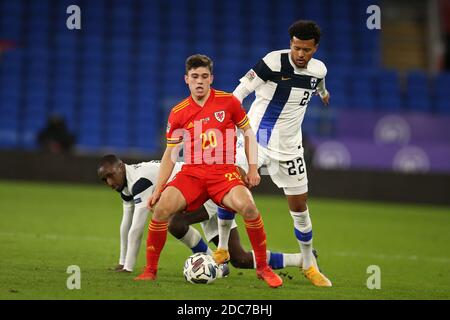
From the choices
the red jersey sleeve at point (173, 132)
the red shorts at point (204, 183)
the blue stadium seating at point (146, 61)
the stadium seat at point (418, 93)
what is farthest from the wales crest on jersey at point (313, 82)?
the stadium seat at point (418, 93)

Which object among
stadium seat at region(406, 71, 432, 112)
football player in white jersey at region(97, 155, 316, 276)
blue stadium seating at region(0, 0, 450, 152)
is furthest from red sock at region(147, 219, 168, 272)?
stadium seat at region(406, 71, 432, 112)

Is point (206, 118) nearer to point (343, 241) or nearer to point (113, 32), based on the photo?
point (343, 241)

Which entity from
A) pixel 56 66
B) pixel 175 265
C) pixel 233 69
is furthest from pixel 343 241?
pixel 56 66

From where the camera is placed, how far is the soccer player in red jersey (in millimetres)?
6797

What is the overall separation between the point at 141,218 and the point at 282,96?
5.27ft

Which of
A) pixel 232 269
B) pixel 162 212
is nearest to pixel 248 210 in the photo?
pixel 162 212

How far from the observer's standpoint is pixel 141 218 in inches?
294

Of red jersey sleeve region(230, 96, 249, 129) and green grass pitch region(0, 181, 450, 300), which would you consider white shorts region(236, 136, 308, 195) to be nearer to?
red jersey sleeve region(230, 96, 249, 129)

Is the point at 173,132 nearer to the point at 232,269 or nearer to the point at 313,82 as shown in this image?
the point at 313,82

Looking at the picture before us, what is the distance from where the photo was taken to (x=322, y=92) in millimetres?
7883

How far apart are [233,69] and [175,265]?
13.0 m

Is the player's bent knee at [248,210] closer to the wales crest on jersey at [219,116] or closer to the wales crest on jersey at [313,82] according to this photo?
the wales crest on jersey at [219,116]

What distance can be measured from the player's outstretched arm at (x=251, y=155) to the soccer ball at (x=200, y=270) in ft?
2.35
